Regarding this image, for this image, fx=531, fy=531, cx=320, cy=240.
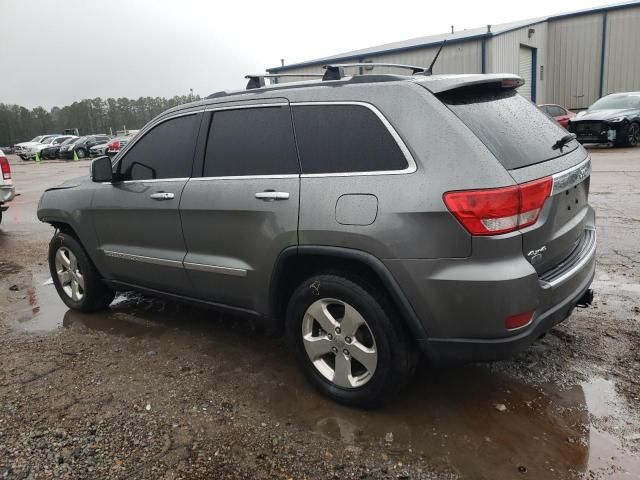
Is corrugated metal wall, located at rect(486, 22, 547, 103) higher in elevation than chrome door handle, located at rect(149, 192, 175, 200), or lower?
higher

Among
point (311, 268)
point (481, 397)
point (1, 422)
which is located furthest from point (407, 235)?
point (1, 422)

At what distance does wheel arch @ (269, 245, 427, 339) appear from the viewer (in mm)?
2650

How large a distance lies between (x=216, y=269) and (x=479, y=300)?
174 cm

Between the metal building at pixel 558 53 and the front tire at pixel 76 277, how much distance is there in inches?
908

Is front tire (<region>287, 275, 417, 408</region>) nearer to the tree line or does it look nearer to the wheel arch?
the wheel arch

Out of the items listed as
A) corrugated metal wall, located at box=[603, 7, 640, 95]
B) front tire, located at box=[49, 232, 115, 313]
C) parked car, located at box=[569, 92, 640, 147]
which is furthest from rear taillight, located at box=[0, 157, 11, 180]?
→ corrugated metal wall, located at box=[603, 7, 640, 95]

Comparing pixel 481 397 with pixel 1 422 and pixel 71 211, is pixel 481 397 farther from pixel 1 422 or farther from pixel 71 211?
pixel 71 211

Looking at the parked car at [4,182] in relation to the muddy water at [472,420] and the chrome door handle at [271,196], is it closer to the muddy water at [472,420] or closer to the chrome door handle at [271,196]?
the muddy water at [472,420]

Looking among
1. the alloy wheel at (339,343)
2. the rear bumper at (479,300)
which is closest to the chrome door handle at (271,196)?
the alloy wheel at (339,343)

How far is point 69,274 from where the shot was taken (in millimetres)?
4836

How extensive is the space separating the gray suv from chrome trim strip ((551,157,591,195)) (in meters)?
0.01

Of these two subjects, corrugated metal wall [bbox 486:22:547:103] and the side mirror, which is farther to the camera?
corrugated metal wall [bbox 486:22:547:103]

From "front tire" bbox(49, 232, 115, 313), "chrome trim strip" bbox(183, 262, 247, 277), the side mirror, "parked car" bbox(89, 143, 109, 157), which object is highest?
the side mirror

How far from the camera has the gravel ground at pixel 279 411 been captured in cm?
258
